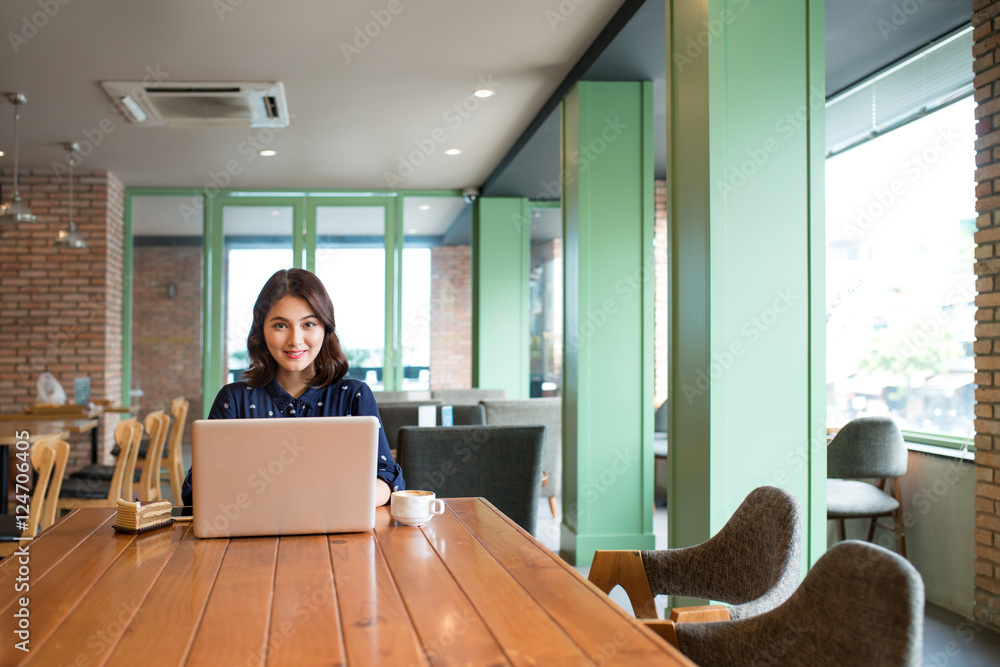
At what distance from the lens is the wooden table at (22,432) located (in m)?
3.72

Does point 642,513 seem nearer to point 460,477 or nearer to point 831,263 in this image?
point 460,477

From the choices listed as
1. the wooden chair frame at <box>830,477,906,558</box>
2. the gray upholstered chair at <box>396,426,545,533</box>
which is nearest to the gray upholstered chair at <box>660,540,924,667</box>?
the gray upholstered chair at <box>396,426,545,533</box>

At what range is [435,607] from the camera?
1107mm

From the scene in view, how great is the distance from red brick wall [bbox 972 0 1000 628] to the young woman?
2.40m

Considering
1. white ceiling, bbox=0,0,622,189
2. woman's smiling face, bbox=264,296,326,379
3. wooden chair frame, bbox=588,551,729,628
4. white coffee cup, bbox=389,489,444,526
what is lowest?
wooden chair frame, bbox=588,551,729,628

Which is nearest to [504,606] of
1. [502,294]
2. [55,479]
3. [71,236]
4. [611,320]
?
[55,479]

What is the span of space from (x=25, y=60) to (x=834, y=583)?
470 cm

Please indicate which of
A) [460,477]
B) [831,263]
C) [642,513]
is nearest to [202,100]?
[460,477]

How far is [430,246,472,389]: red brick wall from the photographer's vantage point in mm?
7988

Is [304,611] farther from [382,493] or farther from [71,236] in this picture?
[71,236]

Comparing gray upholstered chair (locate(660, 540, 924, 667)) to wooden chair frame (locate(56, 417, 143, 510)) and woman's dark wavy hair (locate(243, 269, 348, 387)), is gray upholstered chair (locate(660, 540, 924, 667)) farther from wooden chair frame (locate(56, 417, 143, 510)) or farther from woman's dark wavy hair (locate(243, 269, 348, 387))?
wooden chair frame (locate(56, 417, 143, 510))

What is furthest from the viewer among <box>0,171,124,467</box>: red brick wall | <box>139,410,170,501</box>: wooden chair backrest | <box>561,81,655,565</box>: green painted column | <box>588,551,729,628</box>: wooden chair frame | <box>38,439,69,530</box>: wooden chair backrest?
<box>0,171,124,467</box>: red brick wall

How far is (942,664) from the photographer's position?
2615 millimetres

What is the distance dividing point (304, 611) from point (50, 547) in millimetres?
720
